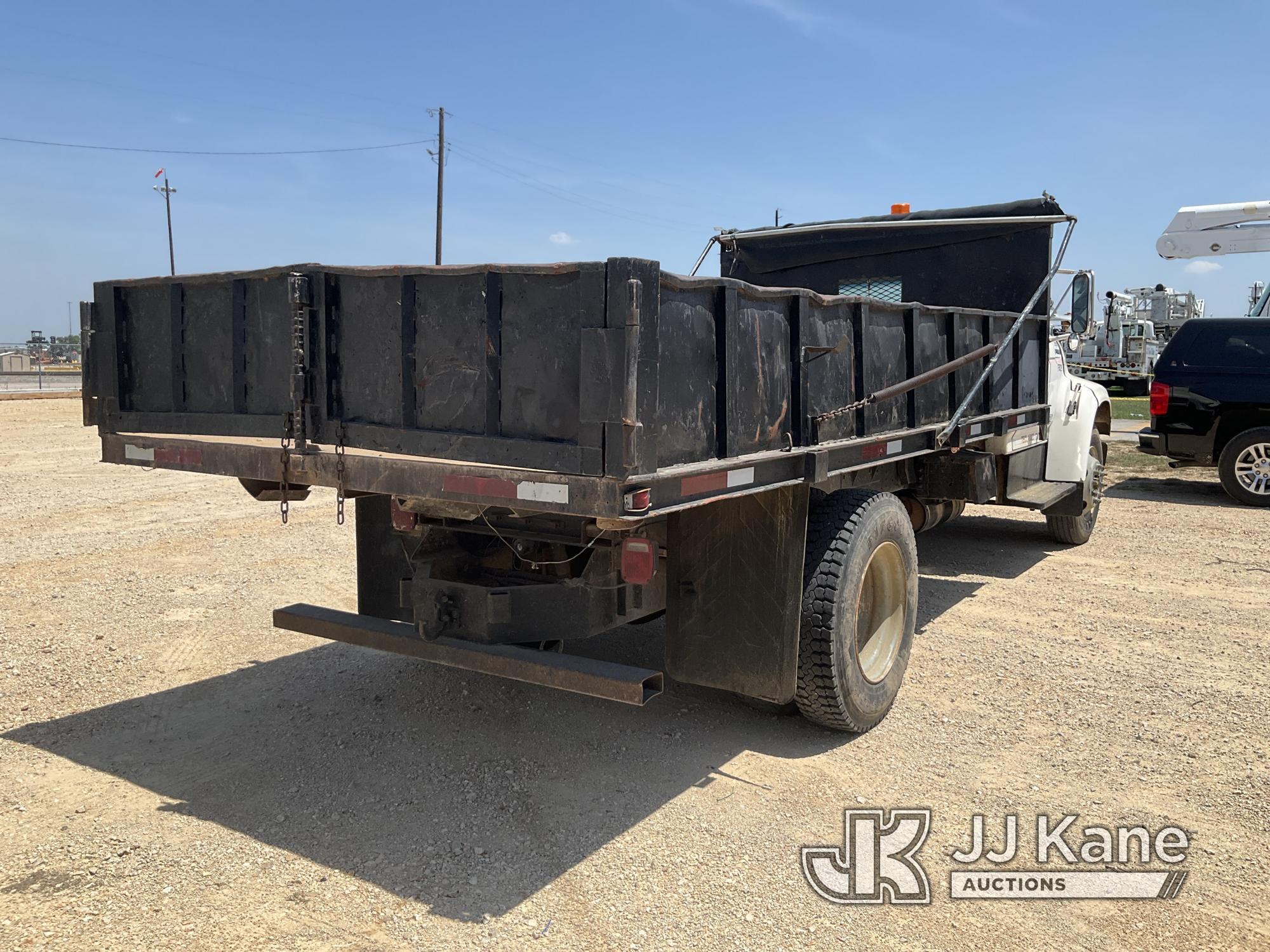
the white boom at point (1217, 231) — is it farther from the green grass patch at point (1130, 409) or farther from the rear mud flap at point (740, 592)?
the rear mud flap at point (740, 592)

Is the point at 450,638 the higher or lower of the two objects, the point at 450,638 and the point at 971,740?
the higher

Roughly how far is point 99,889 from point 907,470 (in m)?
4.32

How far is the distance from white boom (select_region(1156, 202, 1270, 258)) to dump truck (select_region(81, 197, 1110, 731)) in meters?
10.8

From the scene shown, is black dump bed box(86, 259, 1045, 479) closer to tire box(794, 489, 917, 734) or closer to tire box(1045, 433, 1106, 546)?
Result: tire box(794, 489, 917, 734)

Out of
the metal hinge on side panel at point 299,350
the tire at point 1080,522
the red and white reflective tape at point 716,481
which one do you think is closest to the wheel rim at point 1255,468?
the tire at point 1080,522

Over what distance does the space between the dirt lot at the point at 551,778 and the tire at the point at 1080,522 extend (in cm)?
162

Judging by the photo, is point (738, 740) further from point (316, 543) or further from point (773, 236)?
point (316, 543)

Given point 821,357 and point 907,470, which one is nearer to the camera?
point 821,357

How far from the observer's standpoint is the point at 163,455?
13.3 ft

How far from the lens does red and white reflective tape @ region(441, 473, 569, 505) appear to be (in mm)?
3068

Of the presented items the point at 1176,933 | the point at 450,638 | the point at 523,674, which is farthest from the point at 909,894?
the point at 450,638

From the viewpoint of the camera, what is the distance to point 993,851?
3.46 metres

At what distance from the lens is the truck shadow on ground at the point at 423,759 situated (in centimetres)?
340

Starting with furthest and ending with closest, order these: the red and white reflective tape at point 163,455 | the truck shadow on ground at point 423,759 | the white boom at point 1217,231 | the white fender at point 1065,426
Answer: the white boom at point 1217,231
the white fender at point 1065,426
the red and white reflective tape at point 163,455
the truck shadow on ground at point 423,759
